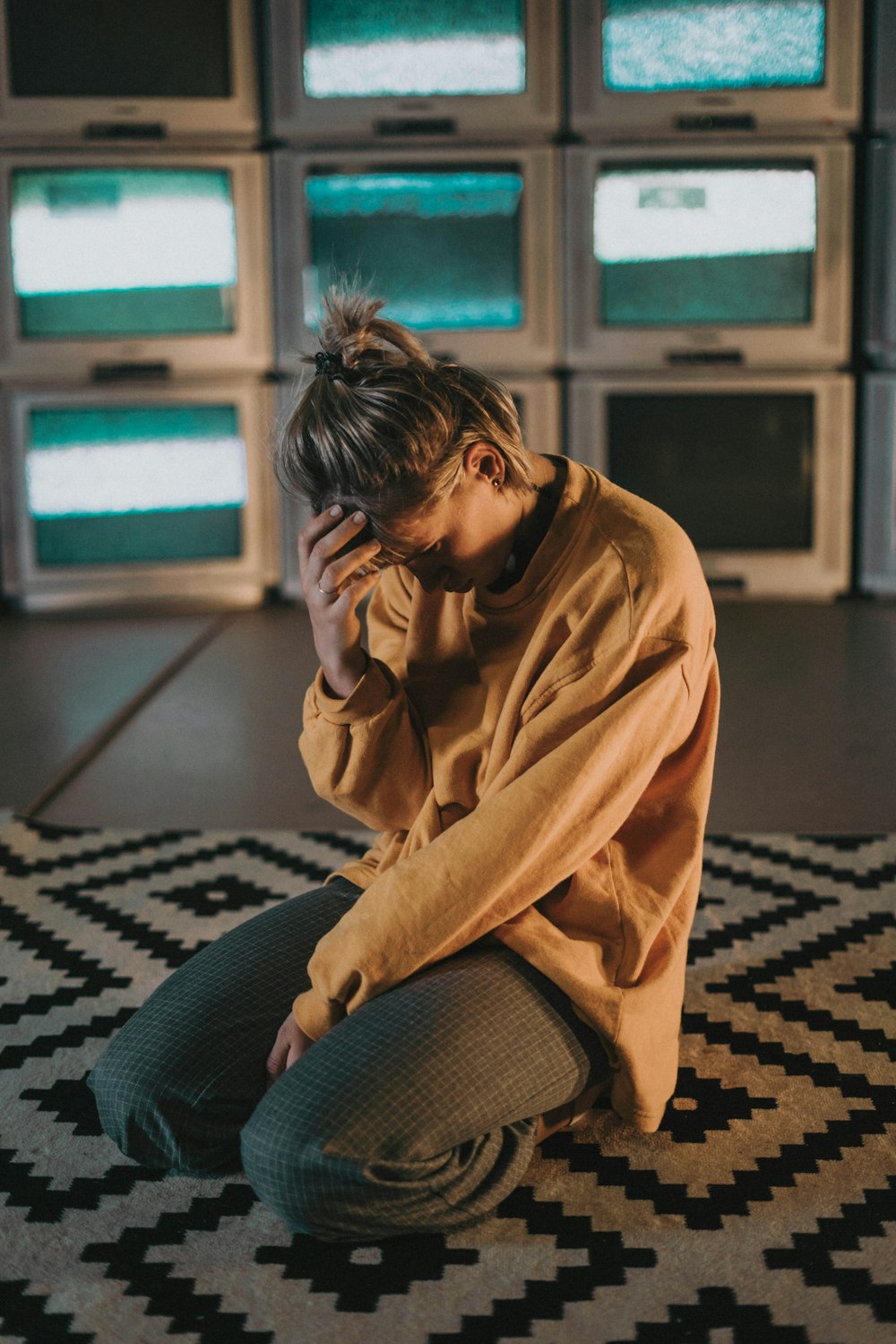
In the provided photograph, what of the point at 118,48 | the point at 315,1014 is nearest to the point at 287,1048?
the point at 315,1014

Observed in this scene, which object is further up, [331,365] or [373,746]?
[331,365]

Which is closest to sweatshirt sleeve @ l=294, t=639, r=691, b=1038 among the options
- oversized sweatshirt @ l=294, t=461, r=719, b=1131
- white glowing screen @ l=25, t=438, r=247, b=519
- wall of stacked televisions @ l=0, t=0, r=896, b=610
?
oversized sweatshirt @ l=294, t=461, r=719, b=1131

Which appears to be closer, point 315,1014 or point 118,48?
point 315,1014

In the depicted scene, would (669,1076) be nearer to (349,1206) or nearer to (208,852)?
(349,1206)

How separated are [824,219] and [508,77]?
810 millimetres

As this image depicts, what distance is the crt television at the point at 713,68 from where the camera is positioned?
315 centimetres

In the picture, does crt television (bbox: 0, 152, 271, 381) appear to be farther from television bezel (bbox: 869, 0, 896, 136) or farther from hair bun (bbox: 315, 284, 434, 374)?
hair bun (bbox: 315, 284, 434, 374)

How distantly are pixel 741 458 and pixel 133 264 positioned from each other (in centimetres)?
153

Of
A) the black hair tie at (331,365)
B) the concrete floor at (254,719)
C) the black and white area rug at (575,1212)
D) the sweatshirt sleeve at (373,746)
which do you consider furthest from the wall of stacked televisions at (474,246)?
the black hair tie at (331,365)

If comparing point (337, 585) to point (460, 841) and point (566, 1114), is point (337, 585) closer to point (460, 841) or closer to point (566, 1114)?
point (460, 841)

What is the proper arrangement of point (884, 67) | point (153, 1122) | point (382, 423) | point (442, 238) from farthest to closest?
point (442, 238)
point (884, 67)
point (153, 1122)
point (382, 423)

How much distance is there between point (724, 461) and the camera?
3340 mm

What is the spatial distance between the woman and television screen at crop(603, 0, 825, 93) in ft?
8.03

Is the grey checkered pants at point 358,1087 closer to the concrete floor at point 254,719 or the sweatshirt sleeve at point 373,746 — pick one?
the sweatshirt sleeve at point 373,746
